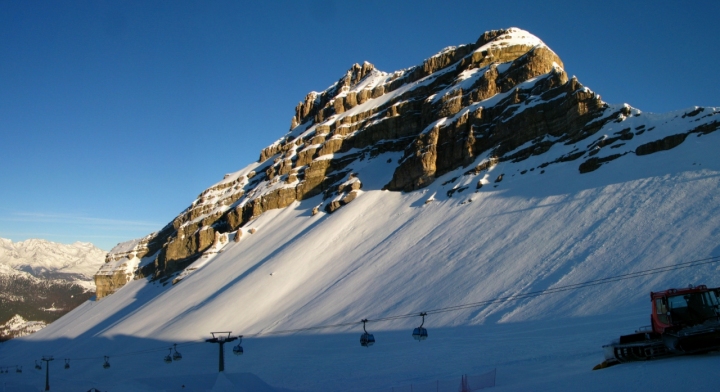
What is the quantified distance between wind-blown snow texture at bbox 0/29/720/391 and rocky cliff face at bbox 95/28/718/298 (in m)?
2.01

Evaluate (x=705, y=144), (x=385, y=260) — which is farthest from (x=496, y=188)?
(x=705, y=144)

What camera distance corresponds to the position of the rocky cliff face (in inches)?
2405

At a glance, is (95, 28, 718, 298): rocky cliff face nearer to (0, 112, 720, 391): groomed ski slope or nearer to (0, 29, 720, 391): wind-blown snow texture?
(0, 29, 720, 391): wind-blown snow texture

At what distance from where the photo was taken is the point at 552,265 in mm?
38250

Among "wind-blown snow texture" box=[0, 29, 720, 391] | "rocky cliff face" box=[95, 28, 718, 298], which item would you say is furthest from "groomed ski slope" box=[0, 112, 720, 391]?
"rocky cliff face" box=[95, 28, 718, 298]

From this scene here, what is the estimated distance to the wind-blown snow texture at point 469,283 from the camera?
26.7m

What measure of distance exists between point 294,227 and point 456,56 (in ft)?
167

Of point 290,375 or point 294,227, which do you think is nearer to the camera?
point 290,375

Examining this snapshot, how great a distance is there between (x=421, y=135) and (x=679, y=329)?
217 feet

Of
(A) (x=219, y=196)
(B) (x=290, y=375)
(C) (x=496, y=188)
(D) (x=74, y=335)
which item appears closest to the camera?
(B) (x=290, y=375)

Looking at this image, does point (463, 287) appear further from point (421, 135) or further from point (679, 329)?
point (421, 135)

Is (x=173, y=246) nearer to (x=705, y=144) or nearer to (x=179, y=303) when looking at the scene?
(x=179, y=303)

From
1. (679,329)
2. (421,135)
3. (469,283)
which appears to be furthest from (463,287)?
(421,135)

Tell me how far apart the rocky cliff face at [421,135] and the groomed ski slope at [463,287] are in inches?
137
